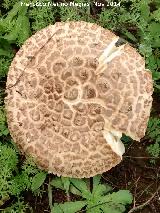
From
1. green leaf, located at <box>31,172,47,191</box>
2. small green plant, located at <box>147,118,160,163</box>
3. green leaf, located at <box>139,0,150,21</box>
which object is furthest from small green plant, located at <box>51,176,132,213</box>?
green leaf, located at <box>139,0,150,21</box>

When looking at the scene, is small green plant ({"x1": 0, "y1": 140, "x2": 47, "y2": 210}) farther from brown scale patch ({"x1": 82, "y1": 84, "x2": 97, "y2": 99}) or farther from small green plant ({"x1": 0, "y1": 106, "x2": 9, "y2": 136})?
brown scale patch ({"x1": 82, "y1": 84, "x2": 97, "y2": 99})

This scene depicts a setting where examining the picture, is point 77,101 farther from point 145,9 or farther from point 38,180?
point 145,9

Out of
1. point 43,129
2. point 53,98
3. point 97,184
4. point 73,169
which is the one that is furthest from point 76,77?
point 97,184

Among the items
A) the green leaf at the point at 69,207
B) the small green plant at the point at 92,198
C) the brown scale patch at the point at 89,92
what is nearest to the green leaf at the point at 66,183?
the small green plant at the point at 92,198

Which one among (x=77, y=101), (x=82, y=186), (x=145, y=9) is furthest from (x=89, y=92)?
(x=145, y=9)

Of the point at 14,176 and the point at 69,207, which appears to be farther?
the point at 14,176

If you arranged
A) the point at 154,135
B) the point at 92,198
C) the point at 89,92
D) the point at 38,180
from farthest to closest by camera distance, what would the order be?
the point at 154,135, the point at 38,180, the point at 92,198, the point at 89,92

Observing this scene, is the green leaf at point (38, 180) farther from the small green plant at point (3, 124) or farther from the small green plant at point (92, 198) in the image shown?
the small green plant at point (3, 124)
